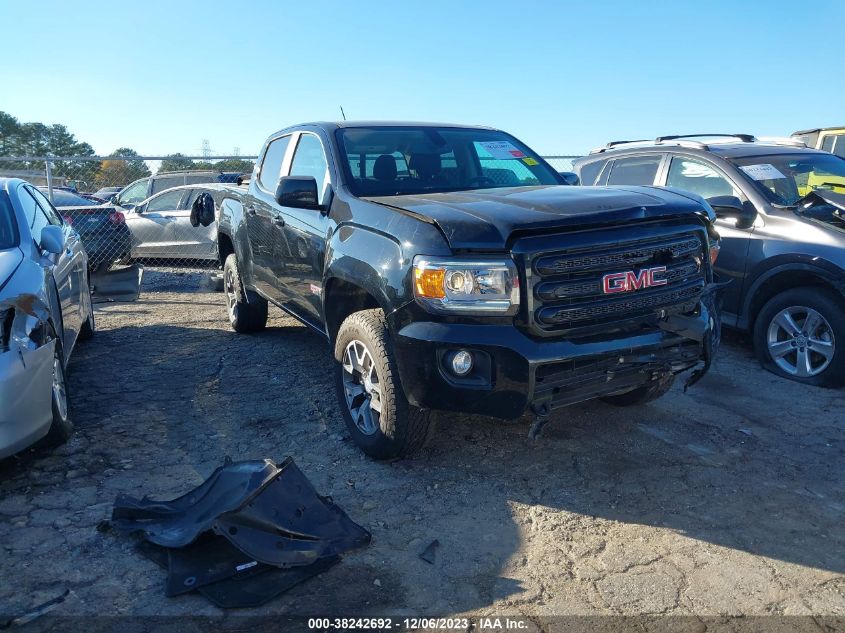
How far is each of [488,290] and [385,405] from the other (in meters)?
0.87

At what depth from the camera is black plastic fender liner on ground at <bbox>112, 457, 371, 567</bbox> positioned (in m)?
2.96

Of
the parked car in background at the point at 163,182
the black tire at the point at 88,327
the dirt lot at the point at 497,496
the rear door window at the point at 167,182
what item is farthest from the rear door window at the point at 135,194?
the dirt lot at the point at 497,496

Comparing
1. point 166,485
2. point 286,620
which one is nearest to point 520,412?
point 286,620

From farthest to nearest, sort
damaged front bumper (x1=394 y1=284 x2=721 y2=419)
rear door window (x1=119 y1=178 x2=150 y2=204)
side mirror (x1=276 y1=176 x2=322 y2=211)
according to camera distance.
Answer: rear door window (x1=119 y1=178 x2=150 y2=204)
side mirror (x1=276 y1=176 x2=322 y2=211)
damaged front bumper (x1=394 y1=284 x2=721 y2=419)

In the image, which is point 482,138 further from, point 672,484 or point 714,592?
point 714,592

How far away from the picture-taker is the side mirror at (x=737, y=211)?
18.9 ft

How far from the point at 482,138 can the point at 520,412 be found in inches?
103

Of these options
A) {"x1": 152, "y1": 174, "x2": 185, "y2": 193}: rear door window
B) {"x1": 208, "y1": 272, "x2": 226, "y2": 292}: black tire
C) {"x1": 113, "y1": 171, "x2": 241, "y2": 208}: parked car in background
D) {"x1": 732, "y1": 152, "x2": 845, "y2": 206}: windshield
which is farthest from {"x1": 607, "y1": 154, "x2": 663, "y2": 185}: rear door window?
{"x1": 152, "y1": 174, "x2": 185, "y2": 193}: rear door window

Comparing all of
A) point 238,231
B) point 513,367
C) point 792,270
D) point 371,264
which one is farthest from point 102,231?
point 792,270

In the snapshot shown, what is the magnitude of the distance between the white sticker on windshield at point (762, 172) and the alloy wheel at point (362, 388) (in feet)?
13.0

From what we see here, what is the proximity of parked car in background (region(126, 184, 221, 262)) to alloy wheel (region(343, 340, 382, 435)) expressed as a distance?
8061 millimetres

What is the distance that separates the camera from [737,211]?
5793 mm

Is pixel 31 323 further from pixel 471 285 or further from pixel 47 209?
pixel 47 209

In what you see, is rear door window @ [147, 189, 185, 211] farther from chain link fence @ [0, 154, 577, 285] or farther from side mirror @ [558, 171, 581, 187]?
side mirror @ [558, 171, 581, 187]
